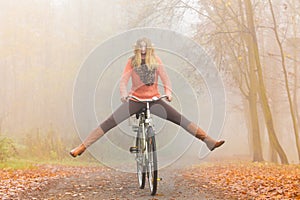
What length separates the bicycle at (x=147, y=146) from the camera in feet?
23.8

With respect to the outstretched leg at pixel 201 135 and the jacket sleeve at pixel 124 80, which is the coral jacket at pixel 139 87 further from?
the outstretched leg at pixel 201 135

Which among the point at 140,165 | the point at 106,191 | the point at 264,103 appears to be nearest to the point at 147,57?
the point at 140,165

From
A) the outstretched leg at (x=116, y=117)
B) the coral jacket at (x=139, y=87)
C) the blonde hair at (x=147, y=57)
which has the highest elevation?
the blonde hair at (x=147, y=57)

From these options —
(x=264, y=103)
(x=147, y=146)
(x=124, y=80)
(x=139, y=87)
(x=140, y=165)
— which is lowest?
(x=140, y=165)

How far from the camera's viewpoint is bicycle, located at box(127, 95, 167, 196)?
286 inches

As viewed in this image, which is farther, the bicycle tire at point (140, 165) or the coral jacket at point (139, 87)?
the bicycle tire at point (140, 165)

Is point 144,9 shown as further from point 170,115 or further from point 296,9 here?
point 170,115

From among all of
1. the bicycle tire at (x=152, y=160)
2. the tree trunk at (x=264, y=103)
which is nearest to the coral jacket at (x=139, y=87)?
the bicycle tire at (x=152, y=160)

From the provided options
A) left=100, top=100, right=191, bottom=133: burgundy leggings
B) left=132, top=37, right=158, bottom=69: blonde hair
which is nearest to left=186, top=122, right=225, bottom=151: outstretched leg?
left=100, top=100, right=191, bottom=133: burgundy leggings

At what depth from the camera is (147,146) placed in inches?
297

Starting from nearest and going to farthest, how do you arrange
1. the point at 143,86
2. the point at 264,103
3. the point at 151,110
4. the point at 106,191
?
the point at 143,86
the point at 151,110
the point at 106,191
the point at 264,103

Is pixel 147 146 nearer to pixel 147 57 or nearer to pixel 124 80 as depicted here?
A: pixel 124 80

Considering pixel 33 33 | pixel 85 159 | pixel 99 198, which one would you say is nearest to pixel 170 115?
pixel 99 198

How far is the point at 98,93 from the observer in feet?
33.0
